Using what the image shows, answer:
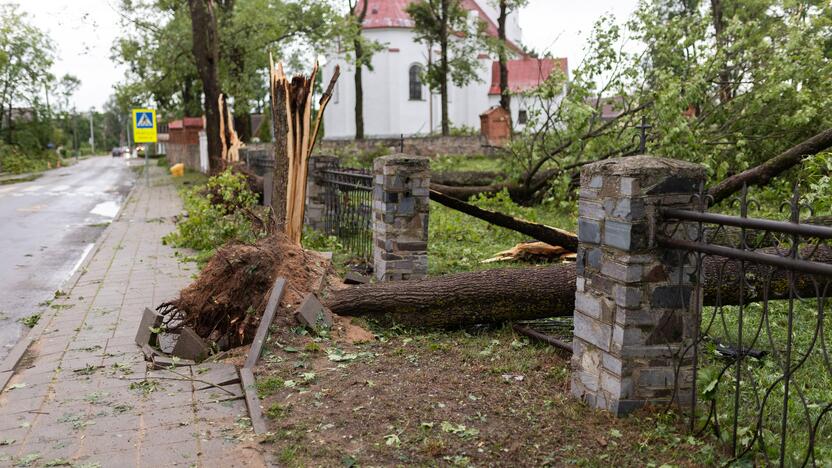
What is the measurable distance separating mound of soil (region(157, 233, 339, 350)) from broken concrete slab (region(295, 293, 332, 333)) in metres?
0.19

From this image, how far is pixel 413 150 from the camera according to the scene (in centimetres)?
3356

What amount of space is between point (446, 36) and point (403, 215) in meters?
29.3

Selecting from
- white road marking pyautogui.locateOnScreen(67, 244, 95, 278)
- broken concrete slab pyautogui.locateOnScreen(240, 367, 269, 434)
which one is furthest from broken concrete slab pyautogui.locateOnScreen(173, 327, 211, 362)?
white road marking pyautogui.locateOnScreen(67, 244, 95, 278)

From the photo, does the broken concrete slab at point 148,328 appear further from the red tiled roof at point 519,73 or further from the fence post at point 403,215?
the red tiled roof at point 519,73

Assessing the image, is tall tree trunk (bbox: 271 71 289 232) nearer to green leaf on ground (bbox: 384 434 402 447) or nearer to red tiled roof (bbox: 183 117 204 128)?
green leaf on ground (bbox: 384 434 402 447)

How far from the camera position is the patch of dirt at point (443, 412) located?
3.90 meters

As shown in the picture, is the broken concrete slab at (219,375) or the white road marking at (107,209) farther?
the white road marking at (107,209)

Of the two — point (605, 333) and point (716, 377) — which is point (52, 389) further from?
point (716, 377)

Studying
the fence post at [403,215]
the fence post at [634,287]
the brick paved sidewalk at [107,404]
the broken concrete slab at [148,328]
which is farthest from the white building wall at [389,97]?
the fence post at [634,287]

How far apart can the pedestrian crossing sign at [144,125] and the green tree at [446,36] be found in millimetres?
15731

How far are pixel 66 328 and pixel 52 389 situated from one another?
72.9 inches

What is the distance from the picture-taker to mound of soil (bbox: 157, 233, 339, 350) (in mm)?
6344

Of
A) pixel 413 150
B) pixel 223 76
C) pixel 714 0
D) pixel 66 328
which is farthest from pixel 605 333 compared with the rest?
pixel 413 150

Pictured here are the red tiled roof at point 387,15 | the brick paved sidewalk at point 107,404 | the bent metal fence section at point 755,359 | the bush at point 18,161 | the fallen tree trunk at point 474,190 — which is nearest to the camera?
the bent metal fence section at point 755,359
